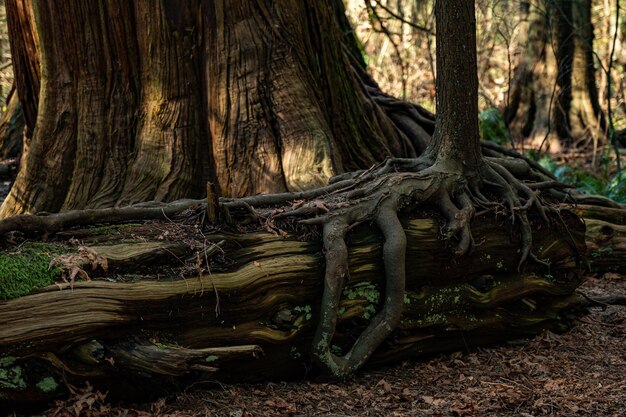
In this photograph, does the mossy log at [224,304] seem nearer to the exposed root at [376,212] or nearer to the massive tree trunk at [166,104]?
the exposed root at [376,212]

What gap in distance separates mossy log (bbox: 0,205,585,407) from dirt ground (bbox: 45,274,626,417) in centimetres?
14

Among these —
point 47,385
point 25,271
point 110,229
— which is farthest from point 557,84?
point 47,385

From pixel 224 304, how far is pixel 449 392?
1.84 m

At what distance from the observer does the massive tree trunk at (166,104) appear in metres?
7.30

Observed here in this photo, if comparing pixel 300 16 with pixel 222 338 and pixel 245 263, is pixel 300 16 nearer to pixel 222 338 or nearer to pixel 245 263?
pixel 245 263

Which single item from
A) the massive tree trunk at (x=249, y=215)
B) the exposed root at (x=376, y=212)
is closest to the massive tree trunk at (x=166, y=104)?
the massive tree trunk at (x=249, y=215)

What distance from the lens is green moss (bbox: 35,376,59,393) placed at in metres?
4.54

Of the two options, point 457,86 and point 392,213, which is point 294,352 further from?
point 457,86

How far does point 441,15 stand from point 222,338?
3.33 metres

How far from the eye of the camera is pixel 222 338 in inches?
203

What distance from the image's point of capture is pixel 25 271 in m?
4.61

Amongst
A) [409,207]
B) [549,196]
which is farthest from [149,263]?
[549,196]

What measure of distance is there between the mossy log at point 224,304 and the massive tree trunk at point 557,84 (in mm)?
10558

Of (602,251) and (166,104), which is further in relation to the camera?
(602,251)
